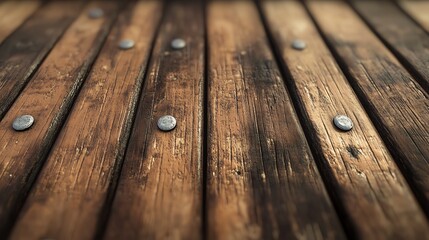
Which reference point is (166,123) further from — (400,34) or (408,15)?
(408,15)

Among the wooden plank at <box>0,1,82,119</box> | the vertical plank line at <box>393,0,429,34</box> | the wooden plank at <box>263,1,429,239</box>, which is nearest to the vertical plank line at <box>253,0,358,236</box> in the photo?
the wooden plank at <box>263,1,429,239</box>


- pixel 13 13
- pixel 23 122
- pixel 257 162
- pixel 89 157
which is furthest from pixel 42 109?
pixel 13 13

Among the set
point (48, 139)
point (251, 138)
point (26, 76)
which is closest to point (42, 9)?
point (26, 76)

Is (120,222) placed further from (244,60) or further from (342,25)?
(342,25)

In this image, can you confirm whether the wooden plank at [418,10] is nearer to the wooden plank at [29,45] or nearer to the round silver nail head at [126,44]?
the round silver nail head at [126,44]

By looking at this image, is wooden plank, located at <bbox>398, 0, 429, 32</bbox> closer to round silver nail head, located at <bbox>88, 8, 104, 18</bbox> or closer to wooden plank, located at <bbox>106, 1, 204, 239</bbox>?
wooden plank, located at <bbox>106, 1, 204, 239</bbox>
